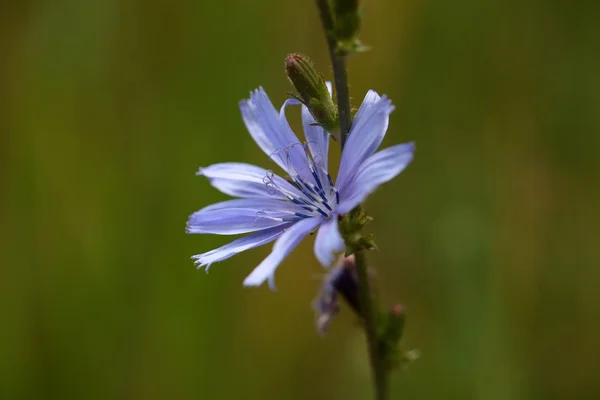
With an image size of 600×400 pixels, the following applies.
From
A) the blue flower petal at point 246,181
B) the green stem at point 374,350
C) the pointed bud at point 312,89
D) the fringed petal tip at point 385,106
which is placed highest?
the pointed bud at point 312,89

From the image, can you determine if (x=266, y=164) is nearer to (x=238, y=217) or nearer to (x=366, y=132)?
(x=238, y=217)

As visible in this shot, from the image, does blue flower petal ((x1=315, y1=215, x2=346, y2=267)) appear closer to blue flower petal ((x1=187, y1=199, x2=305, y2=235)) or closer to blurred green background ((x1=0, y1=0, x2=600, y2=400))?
blue flower petal ((x1=187, y1=199, x2=305, y2=235))

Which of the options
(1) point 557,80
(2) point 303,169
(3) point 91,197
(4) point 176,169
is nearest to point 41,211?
(3) point 91,197

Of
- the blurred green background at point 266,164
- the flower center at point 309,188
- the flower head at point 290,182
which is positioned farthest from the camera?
the blurred green background at point 266,164

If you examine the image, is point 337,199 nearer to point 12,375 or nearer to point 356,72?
point 12,375

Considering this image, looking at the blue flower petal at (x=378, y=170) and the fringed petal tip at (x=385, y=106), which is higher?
the fringed petal tip at (x=385, y=106)

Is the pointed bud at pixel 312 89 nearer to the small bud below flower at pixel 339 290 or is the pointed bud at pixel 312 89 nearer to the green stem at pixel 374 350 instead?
the green stem at pixel 374 350

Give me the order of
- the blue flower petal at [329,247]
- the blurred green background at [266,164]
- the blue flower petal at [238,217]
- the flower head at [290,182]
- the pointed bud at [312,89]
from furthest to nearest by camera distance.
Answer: the blurred green background at [266,164] → the blue flower petal at [238,217] → the pointed bud at [312,89] → the flower head at [290,182] → the blue flower petal at [329,247]

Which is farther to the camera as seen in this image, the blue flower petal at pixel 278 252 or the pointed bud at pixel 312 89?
the pointed bud at pixel 312 89

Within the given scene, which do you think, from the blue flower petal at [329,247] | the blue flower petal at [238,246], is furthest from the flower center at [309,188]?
the blue flower petal at [329,247]

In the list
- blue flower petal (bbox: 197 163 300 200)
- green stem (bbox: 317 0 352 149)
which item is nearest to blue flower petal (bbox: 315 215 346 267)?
green stem (bbox: 317 0 352 149)
